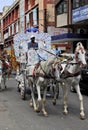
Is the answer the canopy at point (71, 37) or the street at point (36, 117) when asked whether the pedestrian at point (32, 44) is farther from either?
the canopy at point (71, 37)

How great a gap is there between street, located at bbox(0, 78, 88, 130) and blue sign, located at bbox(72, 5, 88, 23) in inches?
749

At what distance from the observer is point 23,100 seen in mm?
15000

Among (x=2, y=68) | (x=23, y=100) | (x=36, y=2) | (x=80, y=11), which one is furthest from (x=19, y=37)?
(x=36, y=2)

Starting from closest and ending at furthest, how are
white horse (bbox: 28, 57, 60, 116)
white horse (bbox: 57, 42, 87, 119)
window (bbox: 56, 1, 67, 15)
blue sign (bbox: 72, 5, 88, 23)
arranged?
1. white horse (bbox: 57, 42, 87, 119)
2. white horse (bbox: 28, 57, 60, 116)
3. blue sign (bbox: 72, 5, 88, 23)
4. window (bbox: 56, 1, 67, 15)

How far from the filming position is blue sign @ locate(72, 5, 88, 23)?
3334cm

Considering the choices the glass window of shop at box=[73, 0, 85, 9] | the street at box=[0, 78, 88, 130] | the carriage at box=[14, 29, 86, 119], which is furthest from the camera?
the glass window of shop at box=[73, 0, 85, 9]

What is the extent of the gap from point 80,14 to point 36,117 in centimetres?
2414

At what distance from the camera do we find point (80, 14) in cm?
3472

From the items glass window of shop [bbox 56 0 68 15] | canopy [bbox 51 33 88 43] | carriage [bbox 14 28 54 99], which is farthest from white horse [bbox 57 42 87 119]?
glass window of shop [bbox 56 0 68 15]

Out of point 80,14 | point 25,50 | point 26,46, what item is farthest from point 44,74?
point 80,14

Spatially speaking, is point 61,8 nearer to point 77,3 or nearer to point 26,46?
point 77,3

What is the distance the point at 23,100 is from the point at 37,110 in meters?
2.83

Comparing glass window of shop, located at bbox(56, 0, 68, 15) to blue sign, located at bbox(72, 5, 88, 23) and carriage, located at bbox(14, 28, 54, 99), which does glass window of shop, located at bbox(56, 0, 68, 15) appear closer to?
blue sign, located at bbox(72, 5, 88, 23)

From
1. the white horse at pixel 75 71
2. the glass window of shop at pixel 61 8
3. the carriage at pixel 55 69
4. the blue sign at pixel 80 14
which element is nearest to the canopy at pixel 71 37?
the blue sign at pixel 80 14
